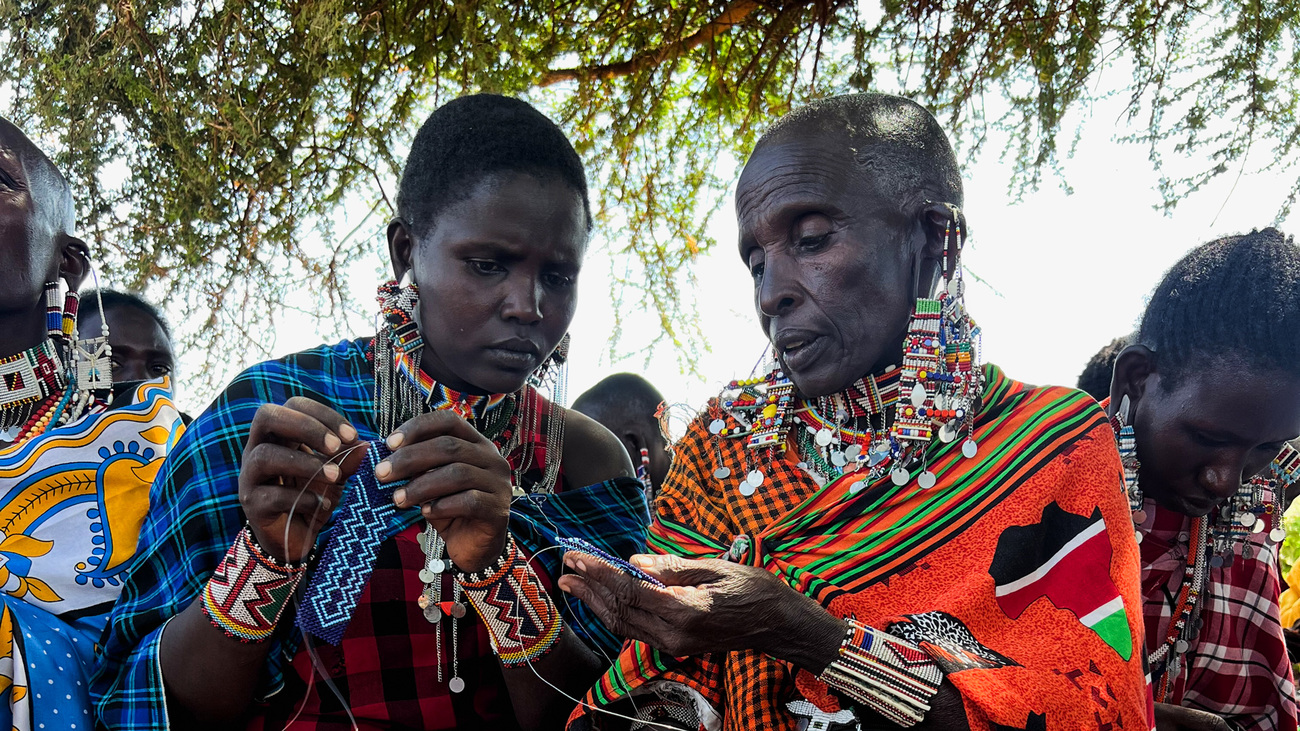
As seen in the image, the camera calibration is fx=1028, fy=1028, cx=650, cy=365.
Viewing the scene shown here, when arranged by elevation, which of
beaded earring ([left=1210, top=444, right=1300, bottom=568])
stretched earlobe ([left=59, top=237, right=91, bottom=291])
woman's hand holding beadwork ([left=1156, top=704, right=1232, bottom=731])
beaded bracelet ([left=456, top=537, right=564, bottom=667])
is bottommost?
woman's hand holding beadwork ([left=1156, top=704, right=1232, bottom=731])

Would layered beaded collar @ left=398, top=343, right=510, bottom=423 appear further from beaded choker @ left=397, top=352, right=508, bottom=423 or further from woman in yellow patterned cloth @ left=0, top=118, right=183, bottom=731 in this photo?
woman in yellow patterned cloth @ left=0, top=118, right=183, bottom=731

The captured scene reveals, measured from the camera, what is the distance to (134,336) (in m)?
4.84

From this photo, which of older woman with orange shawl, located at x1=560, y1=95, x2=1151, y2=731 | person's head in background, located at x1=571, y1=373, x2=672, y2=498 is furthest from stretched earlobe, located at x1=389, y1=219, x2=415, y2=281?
person's head in background, located at x1=571, y1=373, x2=672, y2=498

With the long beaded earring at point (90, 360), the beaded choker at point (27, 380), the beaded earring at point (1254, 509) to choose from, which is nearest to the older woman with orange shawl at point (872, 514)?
the beaded earring at point (1254, 509)

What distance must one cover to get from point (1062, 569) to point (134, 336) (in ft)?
13.9

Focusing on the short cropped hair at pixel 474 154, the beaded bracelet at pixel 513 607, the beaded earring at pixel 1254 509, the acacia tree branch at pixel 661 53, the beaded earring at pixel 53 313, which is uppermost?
the acacia tree branch at pixel 661 53

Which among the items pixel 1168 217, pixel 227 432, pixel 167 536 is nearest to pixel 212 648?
pixel 167 536

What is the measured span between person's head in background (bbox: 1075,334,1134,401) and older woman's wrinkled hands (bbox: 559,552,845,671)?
9.19 ft

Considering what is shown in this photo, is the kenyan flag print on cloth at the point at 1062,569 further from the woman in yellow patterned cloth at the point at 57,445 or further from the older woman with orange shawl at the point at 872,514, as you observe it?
the woman in yellow patterned cloth at the point at 57,445

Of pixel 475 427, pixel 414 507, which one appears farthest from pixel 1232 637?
pixel 414 507

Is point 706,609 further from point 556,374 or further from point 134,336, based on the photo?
point 134,336

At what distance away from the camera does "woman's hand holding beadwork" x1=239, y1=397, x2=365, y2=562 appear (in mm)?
2252

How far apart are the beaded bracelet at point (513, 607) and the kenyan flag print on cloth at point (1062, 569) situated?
1.10 metres

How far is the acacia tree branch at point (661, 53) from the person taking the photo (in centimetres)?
442
